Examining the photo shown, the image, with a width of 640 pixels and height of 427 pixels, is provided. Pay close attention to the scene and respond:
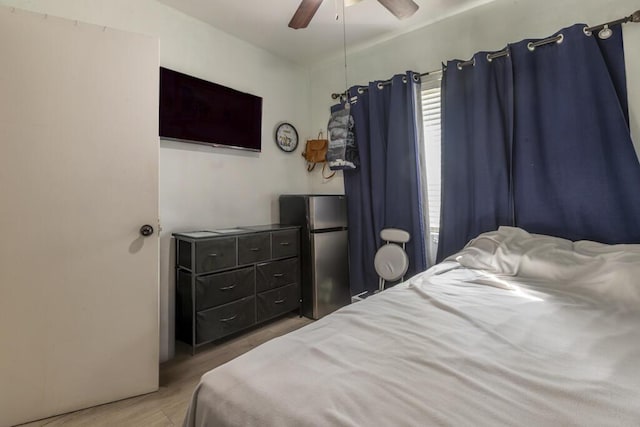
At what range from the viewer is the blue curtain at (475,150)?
2082 mm

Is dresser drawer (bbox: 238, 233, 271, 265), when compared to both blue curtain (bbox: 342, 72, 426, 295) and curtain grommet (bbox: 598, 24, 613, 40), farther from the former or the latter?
curtain grommet (bbox: 598, 24, 613, 40)

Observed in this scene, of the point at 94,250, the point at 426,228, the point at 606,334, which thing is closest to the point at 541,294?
the point at 606,334

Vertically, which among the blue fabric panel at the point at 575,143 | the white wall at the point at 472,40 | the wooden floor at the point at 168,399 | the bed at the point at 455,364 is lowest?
the wooden floor at the point at 168,399

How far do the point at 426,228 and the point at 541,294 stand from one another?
1.19 meters

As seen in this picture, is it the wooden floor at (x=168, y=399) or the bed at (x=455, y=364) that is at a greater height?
the bed at (x=455, y=364)

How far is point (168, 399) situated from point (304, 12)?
238cm

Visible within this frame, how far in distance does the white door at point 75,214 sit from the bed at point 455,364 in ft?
3.96

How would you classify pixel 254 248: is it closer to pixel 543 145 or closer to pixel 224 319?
pixel 224 319

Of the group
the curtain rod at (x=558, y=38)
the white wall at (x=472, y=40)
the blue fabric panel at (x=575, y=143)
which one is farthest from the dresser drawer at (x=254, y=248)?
the curtain rod at (x=558, y=38)

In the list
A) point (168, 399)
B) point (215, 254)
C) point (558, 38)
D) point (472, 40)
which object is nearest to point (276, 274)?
point (215, 254)

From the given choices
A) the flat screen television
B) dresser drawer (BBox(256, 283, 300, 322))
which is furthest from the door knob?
dresser drawer (BBox(256, 283, 300, 322))

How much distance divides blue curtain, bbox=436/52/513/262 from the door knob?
2034 mm

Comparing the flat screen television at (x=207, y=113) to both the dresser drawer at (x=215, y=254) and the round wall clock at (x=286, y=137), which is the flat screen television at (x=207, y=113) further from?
the dresser drawer at (x=215, y=254)

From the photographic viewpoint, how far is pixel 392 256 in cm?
248
